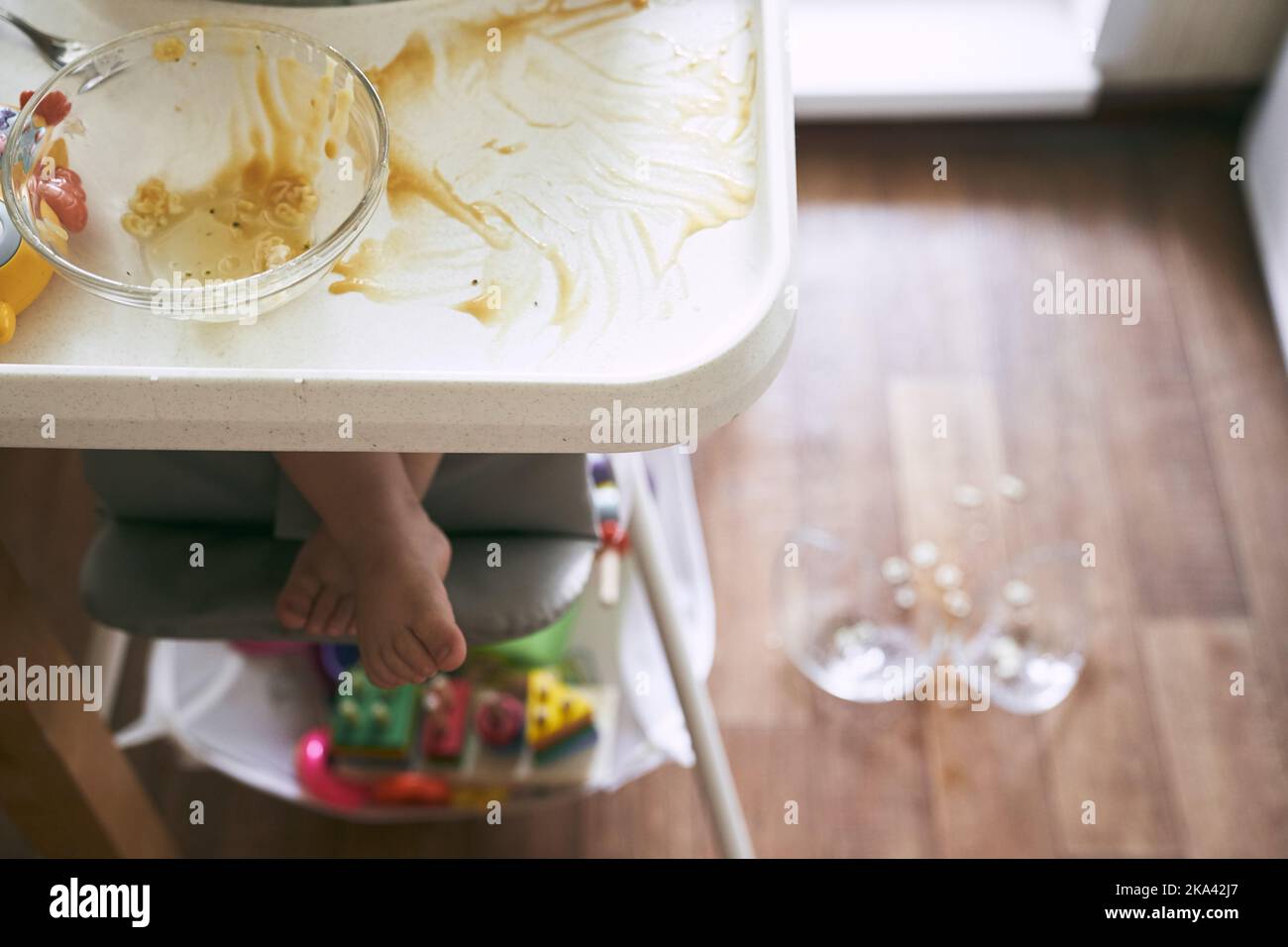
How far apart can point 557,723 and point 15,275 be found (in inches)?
27.8

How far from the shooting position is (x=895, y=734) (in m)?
1.42

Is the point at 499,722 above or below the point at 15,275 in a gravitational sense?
below

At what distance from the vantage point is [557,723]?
1.22 m

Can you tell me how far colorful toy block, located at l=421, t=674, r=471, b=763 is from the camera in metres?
1.24

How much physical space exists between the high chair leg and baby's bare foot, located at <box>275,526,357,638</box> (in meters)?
0.22

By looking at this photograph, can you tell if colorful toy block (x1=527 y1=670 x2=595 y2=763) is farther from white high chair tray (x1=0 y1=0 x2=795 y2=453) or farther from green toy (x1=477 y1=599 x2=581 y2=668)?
white high chair tray (x1=0 y1=0 x2=795 y2=453)

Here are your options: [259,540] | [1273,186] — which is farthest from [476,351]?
[1273,186]

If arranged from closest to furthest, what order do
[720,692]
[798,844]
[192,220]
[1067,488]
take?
[192,220], [798,844], [720,692], [1067,488]

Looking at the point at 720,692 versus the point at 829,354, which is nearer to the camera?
the point at 720,692

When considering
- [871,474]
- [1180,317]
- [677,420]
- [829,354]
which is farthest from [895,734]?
[677,420]

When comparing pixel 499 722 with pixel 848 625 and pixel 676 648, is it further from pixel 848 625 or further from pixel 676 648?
pixel 848 625

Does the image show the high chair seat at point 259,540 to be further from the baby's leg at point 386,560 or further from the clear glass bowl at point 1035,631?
the clear glass bowl at point 1035,631

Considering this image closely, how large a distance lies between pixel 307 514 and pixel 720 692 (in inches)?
27.0

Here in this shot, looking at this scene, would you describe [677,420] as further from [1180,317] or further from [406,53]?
[1180,317]
